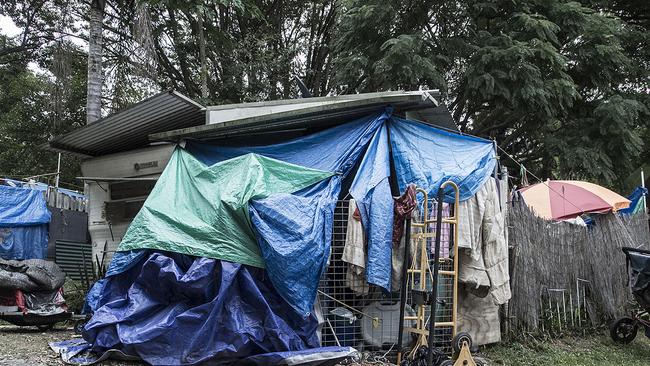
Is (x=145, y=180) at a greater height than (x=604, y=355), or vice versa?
(x=145, y=180)

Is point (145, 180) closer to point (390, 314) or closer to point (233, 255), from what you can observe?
point (233, 255)

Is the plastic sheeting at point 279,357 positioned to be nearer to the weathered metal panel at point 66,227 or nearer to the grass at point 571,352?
the grass at point 571,352

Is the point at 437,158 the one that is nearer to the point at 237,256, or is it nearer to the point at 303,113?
the point at 303,113

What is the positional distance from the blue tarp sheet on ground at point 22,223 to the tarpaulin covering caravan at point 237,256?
4955mm

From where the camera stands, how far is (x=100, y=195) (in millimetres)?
9297

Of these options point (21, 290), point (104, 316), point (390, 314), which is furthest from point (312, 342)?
point (21, 290)

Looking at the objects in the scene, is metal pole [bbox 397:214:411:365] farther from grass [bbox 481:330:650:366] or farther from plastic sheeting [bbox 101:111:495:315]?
grass [bbox 481:330:650:366]

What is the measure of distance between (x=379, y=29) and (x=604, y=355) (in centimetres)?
820

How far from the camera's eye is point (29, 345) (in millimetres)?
6098

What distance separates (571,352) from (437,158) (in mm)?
3365

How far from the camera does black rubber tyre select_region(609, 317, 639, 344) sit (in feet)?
25.8

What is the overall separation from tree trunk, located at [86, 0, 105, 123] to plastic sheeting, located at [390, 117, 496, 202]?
25.4 ft

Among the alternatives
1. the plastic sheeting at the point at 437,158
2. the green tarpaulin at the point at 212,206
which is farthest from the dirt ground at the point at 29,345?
the plastic sheeting at the point at 437,158

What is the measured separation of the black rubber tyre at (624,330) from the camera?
7863 mm
